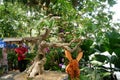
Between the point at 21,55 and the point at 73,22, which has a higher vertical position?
the point at 73,22

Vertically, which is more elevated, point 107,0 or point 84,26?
point 107,0

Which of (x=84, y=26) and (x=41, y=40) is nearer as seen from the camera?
(x=84, y=26)

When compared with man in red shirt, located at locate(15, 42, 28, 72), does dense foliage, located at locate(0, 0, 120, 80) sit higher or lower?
higher

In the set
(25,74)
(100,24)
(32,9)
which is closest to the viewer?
(100,24)

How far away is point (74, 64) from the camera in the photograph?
339 inches

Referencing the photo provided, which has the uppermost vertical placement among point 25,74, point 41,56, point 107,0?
point 107,0

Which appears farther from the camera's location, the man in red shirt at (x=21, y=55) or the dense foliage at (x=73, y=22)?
the man in red shirt at (x=21, y=55)

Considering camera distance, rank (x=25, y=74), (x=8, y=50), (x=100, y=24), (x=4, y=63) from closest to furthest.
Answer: (x=100, y=24)
(x=25, y=74)
(x=4, y=63)
(x=8, y=50)

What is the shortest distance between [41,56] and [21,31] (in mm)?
6661

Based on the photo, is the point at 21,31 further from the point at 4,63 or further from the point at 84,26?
the point at 84,26

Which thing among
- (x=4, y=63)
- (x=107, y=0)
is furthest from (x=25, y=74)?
(x=107, y=0)

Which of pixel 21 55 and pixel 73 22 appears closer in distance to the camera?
pixel 73 22

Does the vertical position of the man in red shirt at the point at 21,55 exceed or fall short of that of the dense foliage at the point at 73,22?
it falls short

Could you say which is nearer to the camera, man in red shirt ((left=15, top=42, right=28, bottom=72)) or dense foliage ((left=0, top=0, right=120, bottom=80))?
dense foliage ((left=0, top=0, right=120, bottom=80))
